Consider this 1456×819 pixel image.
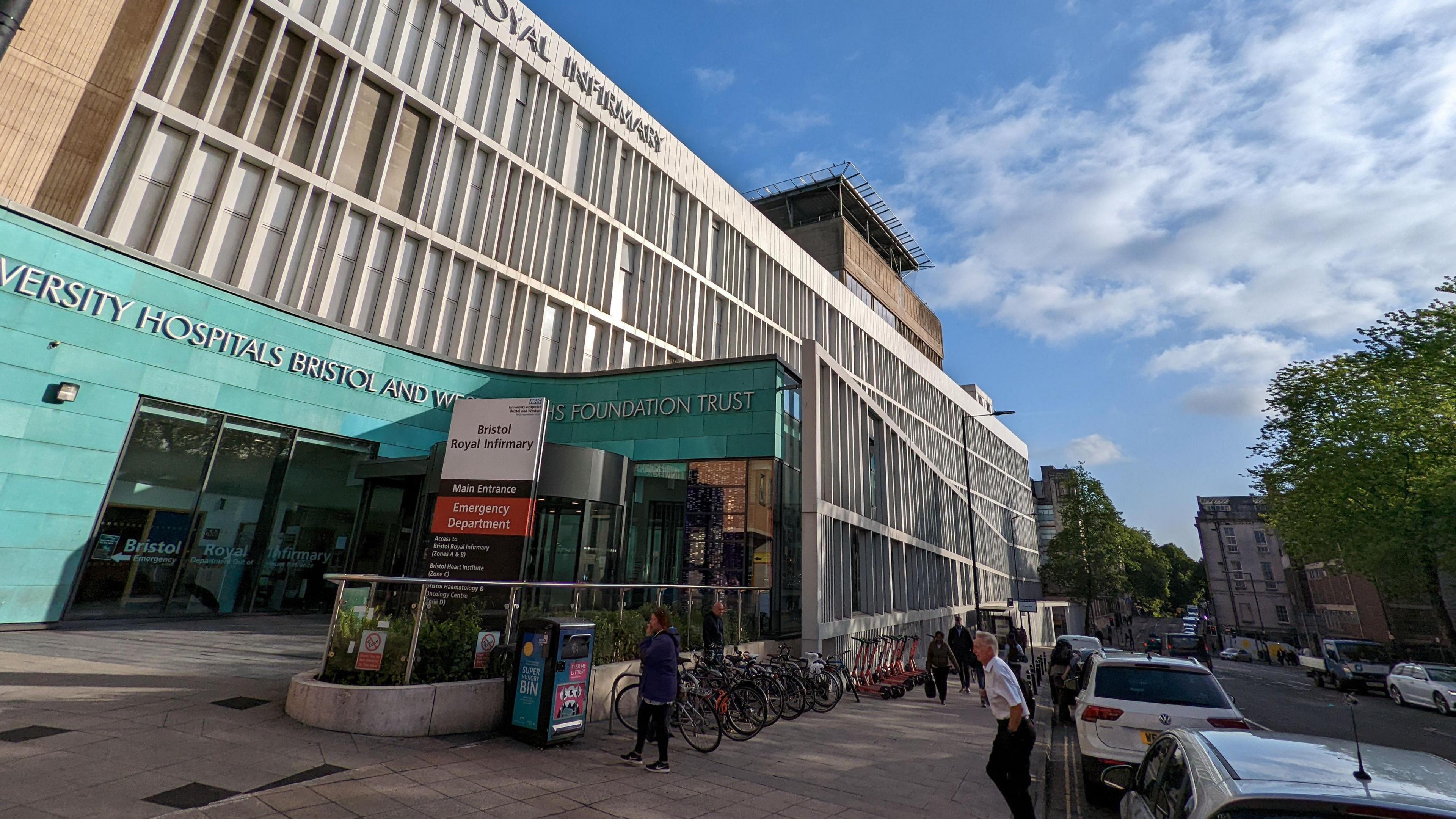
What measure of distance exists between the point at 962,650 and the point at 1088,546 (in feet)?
166

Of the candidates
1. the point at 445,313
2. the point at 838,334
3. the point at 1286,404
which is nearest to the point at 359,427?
the point at 445,313

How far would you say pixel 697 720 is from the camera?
8.34 m

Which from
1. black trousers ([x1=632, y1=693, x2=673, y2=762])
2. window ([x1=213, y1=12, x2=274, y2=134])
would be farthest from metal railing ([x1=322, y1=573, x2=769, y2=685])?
window ([x1=213, y1=12, x2=274, y2=134])

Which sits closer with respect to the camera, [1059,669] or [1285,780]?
[1285,780]

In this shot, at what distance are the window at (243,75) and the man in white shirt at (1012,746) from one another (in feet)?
76.0

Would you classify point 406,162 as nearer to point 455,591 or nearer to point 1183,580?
point 455,591

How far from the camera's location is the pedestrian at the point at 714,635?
412 inches

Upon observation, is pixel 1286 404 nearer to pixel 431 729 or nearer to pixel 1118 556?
pixel 1118 556

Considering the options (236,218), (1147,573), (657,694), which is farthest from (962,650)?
(1147,573)

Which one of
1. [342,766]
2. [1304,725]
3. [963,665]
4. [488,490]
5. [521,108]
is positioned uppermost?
[521,108]

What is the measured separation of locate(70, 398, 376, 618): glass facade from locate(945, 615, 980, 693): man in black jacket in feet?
56.8

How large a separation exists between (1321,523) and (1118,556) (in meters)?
30.4

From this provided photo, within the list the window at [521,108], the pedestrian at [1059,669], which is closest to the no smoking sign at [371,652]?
the pedestrian at [1059,669]

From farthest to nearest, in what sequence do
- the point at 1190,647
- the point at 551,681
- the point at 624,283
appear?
the point at 624,283 < the point at 1190,647 < the point at 551,681
